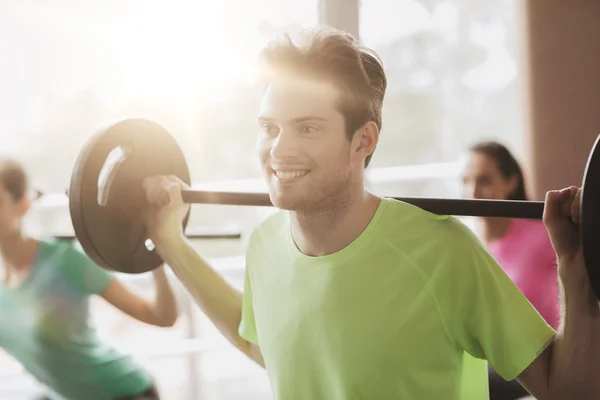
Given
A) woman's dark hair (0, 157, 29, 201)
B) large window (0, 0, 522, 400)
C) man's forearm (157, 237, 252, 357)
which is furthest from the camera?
large window (0, 0, 522, 400)

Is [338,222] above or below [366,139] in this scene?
below

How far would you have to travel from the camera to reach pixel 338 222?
88cm

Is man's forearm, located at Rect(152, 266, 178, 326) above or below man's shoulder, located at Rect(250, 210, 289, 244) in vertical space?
below

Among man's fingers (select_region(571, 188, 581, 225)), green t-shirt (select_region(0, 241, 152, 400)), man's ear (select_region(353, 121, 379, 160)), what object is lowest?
green t-shirt (select_region(0, 241, 152, 400))

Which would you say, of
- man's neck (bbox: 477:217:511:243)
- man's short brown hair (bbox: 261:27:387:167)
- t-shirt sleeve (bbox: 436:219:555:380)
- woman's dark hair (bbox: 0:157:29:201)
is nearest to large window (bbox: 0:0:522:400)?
man's neck (bbox: 477:217:511:243)

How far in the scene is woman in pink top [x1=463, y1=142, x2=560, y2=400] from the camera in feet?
5.58

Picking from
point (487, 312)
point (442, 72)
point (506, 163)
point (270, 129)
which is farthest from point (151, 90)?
point (487, 312)

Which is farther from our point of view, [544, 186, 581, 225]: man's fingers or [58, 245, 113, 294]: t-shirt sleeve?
[58, 245, 113, 294]: t-shirt sleeve

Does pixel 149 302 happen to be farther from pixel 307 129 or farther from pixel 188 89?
pixel 188 89

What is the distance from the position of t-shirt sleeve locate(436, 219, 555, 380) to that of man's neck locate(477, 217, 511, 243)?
1.11 meters

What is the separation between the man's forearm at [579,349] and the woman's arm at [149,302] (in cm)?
86

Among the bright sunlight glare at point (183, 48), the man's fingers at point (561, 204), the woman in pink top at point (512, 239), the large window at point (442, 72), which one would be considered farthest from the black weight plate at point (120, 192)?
the large window at point (442, 72)

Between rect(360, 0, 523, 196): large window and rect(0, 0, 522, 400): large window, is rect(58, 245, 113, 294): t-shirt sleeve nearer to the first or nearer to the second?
rect(0, 0, 522, 400): large window

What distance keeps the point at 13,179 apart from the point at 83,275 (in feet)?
0.99
